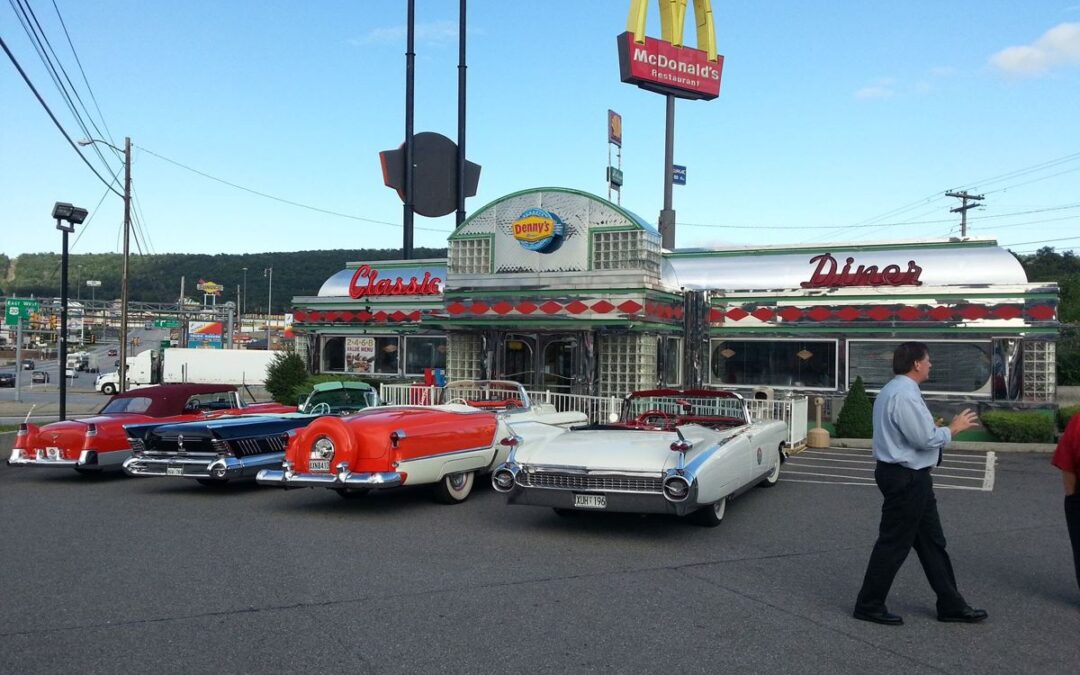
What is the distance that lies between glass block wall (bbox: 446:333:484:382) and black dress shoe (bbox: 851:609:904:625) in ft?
51.0

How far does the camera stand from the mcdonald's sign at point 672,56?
27.5 m

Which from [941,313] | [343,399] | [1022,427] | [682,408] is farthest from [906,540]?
[941,313]

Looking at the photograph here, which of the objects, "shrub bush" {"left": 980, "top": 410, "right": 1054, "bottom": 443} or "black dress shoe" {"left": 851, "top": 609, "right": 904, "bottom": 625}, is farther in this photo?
"shrub bush" {"left": 980, "top": 410, "right": 1054, "bottom": 443}

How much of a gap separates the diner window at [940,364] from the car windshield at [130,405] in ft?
46.6

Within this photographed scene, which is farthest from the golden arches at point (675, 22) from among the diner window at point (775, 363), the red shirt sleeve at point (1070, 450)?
the red shirt sleeve at point (1070, 450)

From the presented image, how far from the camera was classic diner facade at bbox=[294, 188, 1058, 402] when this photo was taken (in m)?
18.8

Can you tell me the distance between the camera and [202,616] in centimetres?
573

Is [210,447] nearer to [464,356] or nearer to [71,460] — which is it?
[71,460]

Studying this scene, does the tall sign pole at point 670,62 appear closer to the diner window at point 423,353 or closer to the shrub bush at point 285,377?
the diner window at point 423,353

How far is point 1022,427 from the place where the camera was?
55.9ft

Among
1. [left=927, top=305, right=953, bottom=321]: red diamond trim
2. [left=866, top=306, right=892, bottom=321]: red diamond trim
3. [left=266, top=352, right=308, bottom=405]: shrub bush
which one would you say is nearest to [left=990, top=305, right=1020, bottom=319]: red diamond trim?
[left=927, top=305, right=953, bottom=321]: red diamond trim

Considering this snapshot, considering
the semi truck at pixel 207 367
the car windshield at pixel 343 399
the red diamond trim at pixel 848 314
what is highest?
the red diamond trim at pixel 848 314

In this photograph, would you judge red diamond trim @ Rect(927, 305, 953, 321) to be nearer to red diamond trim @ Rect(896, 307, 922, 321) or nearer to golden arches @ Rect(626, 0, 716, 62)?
red diamond trim @ Rect(896, 307, 922, 321)

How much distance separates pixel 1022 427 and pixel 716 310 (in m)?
6.83
